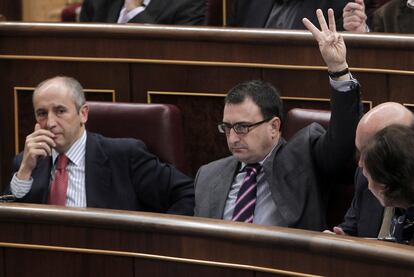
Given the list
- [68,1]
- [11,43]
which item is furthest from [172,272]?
[68,1]

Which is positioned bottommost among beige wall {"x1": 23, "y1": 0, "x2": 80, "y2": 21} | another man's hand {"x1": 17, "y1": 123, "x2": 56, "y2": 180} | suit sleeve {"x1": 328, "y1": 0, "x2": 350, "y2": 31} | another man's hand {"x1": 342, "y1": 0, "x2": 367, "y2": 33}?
another man's hand {"x1": 17, "y1": 123, "x2": 56, "y2": 180}

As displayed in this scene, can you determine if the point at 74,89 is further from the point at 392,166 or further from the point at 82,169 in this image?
the point at 392,166

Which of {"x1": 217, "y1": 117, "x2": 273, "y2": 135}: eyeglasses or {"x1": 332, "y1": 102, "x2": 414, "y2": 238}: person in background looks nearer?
{"x1": 332, "y1": 102, "x2": 414, "y2": 238}: person in background

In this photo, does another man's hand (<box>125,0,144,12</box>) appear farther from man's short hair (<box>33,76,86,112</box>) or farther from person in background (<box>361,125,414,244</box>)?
person in background (<box>361,125,414,244</box>)

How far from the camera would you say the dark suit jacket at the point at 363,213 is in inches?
57.7

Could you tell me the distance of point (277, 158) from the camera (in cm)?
166

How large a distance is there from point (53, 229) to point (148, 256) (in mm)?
147

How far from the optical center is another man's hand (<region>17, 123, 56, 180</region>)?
1780mm

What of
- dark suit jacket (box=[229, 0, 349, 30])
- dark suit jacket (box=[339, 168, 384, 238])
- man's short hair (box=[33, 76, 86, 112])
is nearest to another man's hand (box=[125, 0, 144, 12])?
dark suit jacket (box=[229, 0, 349, 30])

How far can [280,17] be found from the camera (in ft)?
6.81

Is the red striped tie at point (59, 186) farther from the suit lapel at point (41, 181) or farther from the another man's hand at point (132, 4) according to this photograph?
the another man's hand at point (132, 4)

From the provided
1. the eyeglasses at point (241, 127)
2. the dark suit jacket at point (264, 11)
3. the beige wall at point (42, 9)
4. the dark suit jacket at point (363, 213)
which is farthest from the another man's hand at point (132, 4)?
the beige wall at point (42, 9)

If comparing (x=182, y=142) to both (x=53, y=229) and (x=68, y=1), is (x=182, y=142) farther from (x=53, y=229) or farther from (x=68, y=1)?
(x=68, y=1)

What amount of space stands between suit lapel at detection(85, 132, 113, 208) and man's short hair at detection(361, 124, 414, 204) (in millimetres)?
616
